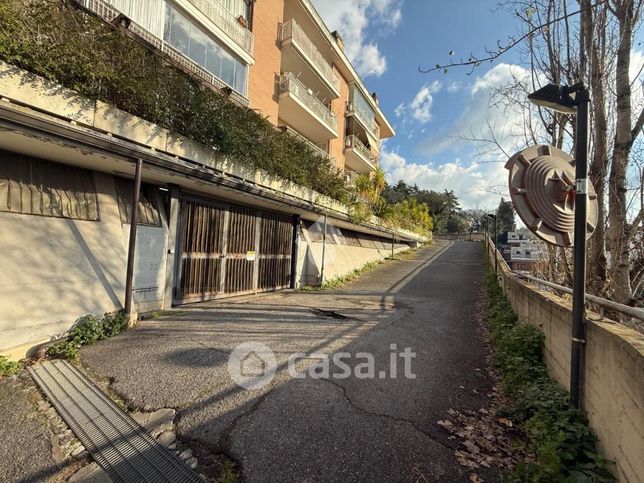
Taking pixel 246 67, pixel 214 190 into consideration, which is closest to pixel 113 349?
pixel 214 190

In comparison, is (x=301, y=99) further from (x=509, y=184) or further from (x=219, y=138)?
(x=509, y=184)

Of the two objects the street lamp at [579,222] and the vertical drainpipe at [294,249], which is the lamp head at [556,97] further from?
the vertical drainpipe at [294,249]

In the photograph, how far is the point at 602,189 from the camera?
14.8 feet

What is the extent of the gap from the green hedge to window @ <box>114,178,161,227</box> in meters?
1.37

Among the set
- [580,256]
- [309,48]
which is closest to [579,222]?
[580,256]

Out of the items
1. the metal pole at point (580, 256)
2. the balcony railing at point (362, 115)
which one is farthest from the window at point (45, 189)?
the balcony railing at point (362, 115)

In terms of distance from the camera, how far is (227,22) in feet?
36.8

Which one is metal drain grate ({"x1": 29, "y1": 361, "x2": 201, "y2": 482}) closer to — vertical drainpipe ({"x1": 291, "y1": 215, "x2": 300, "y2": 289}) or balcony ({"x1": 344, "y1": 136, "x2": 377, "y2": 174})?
vertical drainpipe ({"x1": 291, "y1": 215, "x2": 300, "y2": 289})

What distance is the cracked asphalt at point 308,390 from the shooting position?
243 cm

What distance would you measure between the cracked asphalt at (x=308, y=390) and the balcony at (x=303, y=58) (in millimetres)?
13306

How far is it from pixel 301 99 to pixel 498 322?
1294 centimetres

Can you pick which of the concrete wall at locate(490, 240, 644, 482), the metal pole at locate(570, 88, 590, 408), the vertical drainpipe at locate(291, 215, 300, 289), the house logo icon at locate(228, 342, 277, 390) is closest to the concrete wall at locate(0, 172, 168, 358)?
the house logo icon at locate(228, 342, 277, 390)

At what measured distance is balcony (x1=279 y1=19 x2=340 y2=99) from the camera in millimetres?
14328

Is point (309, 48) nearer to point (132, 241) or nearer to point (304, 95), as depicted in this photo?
point (304, 95)
